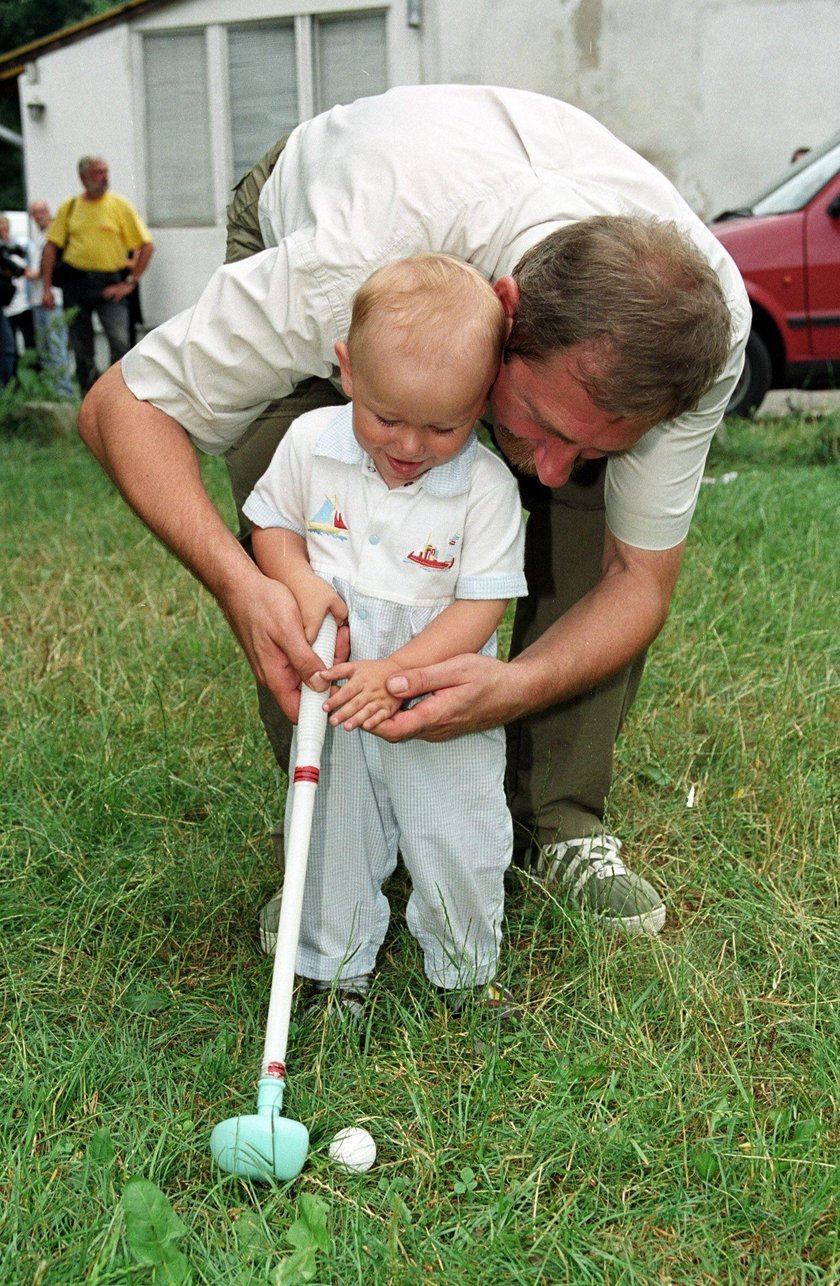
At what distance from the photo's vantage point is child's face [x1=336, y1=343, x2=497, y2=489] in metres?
1.79

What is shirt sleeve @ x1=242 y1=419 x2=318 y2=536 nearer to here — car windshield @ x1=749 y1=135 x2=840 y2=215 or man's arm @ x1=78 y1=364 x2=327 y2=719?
man's arm @ x1=78 y1=364 x2=327 y2=719

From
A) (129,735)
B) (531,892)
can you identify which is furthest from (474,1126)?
(129,735)

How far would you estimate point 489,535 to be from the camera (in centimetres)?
197

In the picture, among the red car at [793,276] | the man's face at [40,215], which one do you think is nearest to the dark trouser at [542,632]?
the red car at [793,276]

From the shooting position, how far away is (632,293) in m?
1.80

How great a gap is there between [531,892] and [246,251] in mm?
1236

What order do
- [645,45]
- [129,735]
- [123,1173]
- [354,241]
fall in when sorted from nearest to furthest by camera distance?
[123,1173]
[354,241]
[129,735]
[645,45]

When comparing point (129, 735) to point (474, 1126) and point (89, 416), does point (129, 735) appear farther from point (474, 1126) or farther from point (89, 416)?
point (474, 1126)

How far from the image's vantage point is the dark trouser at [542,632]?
2.48 metres

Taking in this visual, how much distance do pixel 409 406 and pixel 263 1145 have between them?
93 cm

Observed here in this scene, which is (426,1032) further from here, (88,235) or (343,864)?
(88,235)

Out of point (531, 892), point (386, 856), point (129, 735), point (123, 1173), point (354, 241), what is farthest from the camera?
point (129, 735)

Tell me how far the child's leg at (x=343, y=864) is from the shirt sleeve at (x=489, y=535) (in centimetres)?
31

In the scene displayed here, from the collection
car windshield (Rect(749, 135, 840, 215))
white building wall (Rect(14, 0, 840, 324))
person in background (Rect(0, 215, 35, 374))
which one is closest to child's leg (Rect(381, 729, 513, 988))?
car windshield (Rect(749, 135, 840, 215))
